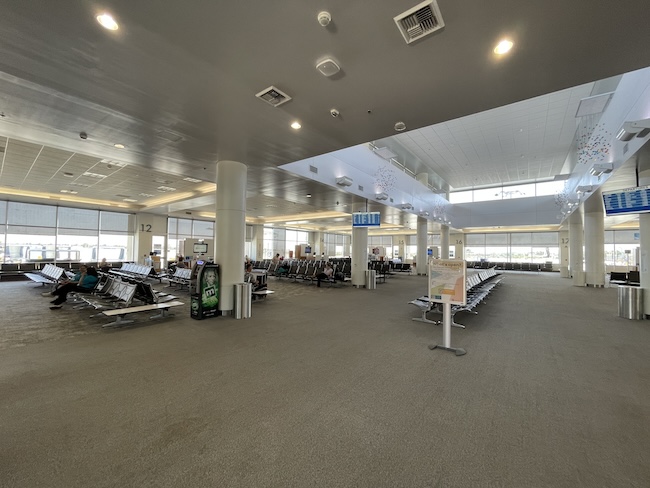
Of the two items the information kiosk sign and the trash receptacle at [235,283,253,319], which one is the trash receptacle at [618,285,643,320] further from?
the trash receptacle at [235,283,253,319]

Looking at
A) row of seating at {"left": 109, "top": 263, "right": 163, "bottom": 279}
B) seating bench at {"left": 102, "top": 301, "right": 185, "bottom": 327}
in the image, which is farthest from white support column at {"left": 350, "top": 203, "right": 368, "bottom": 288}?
row of seating at {"left": 109, "top": 263, "right": 163, "bottom": 279}

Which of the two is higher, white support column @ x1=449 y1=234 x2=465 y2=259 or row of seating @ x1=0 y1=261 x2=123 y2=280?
white support column @ x1=449 y1=234 x2=465 y2=259

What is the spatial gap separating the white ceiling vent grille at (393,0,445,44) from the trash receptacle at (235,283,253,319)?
5.73m

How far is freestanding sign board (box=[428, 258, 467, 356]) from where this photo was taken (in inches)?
175

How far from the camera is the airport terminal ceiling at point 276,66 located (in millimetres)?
2658

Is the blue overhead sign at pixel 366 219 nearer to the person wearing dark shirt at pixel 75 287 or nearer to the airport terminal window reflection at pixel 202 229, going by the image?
the person wearing dark shirt at pixel 75 287

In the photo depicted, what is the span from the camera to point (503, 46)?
2971 millimetres

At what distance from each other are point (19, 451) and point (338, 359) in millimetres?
3261

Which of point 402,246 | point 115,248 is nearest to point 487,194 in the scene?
point 402,246

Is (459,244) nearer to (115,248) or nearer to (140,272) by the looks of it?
(140,272)

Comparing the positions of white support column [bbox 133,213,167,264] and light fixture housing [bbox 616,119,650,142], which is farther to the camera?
white support column [bbox 133,213,167,264]

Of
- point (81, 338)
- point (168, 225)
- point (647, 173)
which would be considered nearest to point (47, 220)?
point (168, 225)

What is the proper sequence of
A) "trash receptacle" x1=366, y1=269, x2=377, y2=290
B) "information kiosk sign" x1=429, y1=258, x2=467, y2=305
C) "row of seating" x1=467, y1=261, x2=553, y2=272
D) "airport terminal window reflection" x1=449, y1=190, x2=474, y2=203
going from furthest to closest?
"row of seating" x1=467, y1=261, x2=553, y2=272 → "airport terminal window reflection" x1=449, y1=190, x2=474, y2=203 → "trash receptacle" x1=366, y1=269, x2=377, y2=290 → "information kiosk sign" x1=429, y1=258, x2=467, y2=305

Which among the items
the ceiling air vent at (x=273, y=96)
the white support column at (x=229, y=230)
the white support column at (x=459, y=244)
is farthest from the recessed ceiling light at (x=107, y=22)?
the white support column at (x=459, y=244)
